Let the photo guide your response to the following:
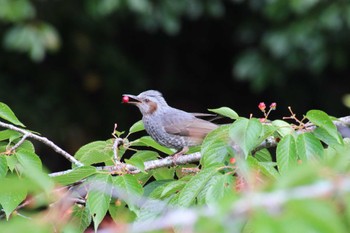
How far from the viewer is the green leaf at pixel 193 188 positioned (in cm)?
211

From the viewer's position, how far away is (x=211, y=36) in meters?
9.25

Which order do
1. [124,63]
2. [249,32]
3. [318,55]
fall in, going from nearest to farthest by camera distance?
1. [318,55]
2. [249,32]
3. [124,63]

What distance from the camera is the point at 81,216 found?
2.45 m

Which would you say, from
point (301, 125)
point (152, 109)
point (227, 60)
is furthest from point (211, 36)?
point (301, 125)

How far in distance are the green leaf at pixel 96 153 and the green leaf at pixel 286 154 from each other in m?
0.61

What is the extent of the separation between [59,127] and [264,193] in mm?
7234

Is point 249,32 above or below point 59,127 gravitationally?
above

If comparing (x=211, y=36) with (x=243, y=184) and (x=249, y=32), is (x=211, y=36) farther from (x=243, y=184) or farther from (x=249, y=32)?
(x=243, y=184)

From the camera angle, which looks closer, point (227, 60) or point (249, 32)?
point (249, 32)

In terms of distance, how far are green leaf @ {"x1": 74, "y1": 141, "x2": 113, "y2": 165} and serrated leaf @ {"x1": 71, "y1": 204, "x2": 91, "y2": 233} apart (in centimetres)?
19

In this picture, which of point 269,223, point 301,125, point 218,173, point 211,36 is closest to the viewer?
point 269,223

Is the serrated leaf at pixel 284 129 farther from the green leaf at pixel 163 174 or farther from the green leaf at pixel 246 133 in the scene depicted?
the green leaf at pixel 163 174

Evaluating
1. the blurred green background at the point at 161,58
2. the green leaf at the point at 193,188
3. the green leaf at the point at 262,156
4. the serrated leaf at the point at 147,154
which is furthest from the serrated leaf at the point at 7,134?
the blurred green background at the point at 161,58

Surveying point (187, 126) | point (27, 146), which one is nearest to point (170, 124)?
point (187, 126)
